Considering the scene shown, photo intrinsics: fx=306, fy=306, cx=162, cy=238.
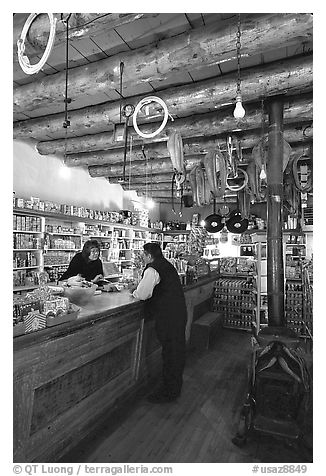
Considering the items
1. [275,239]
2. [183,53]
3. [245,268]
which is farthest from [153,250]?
[245,268]

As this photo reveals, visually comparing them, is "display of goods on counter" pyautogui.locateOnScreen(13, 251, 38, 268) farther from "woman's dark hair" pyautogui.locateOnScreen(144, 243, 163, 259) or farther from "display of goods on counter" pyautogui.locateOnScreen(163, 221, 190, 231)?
"display of goods on counter" pyautogui.locateOnScreen(163, 221, 190, 231)

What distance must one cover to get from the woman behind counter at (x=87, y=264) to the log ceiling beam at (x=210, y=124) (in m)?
1.40

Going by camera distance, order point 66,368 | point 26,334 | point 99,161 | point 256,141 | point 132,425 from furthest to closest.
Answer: point 99,161
point 256,141
point 132,425
point 66,368
point 26,334

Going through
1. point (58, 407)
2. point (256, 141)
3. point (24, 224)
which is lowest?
point (58, 407)

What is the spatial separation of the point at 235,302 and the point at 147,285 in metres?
3.87

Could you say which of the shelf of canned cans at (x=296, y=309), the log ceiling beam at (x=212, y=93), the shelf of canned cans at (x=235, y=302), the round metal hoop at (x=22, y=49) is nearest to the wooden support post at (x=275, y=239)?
the log ceiling beam at (x=212, y=93)

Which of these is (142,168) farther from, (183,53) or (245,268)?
(183,53)

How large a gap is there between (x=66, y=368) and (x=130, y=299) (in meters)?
1.07

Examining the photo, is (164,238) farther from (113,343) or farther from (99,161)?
(113,343)

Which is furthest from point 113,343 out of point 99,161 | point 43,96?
point 99,161

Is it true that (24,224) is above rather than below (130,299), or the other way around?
above

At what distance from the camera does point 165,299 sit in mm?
3195

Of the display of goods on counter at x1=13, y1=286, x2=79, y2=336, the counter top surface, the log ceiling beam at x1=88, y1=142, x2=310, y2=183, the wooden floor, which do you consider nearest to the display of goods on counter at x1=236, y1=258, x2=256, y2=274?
the log ceiling beam at x1=88, y1=142, x2=310, y2=183

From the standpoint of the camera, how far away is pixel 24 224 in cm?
578
